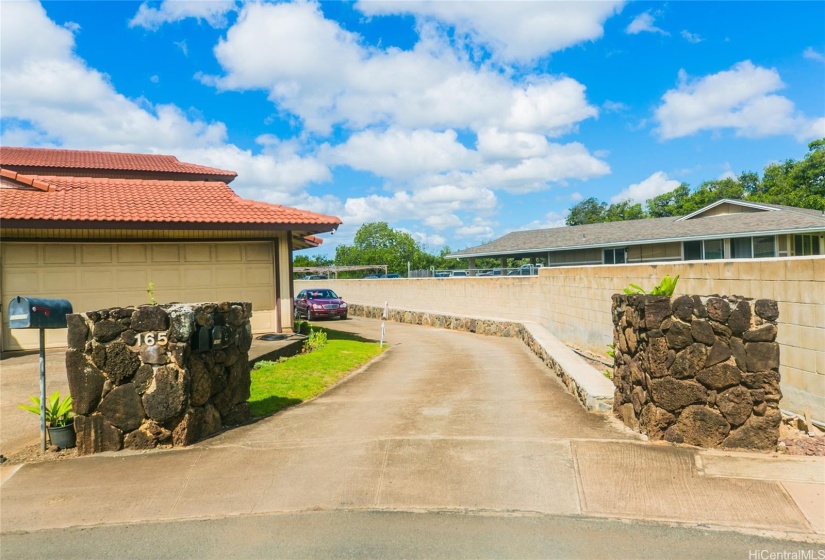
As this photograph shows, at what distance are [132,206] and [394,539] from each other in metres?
13.5

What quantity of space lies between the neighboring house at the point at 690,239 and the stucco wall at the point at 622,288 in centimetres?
810

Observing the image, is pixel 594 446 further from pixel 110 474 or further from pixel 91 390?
pixel 91 390

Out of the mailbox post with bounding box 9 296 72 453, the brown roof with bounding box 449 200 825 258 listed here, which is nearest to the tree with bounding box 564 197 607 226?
the brown roof with bounding box 449 200 825 258

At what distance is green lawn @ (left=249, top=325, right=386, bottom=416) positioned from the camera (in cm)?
940

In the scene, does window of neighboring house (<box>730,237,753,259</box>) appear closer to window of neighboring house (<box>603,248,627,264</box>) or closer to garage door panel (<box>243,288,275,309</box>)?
window of neighboring house (<box>603,248,627,264</box>)

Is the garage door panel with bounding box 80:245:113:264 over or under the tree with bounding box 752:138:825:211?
under

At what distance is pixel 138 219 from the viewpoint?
14.3m

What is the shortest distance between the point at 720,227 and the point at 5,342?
24303 millimetres

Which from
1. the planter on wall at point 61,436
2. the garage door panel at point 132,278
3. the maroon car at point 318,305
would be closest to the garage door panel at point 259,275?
the garage door panel at point 132,278

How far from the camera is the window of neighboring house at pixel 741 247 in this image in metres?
23.3

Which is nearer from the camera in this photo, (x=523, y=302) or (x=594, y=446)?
(x=594, y=446)

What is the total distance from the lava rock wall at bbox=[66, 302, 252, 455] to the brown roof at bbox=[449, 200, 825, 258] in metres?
21.4

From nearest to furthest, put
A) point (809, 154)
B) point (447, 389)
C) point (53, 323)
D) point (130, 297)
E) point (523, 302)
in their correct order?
1. point (53, 323)
2. point (447, 389)
3. point (130, 297)
4. point (523, 302)
5. point (809, 154)

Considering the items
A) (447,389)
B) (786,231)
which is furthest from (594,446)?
(786,231)
